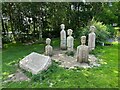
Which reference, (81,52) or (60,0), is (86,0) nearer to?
(60,0)

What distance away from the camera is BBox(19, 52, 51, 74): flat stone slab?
540cm

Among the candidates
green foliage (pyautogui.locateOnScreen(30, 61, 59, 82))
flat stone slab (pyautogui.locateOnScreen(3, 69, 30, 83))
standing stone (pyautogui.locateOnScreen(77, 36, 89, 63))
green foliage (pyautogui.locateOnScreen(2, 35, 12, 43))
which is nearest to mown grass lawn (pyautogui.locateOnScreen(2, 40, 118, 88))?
green foliage (pyautogui.locateOnScreen(30, 61, 59, 82))

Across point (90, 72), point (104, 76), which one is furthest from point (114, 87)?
point (90, 72)

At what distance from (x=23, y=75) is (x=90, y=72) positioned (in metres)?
1.94

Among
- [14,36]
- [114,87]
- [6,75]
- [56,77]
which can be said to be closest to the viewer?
[114,87]

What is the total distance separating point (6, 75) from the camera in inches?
220

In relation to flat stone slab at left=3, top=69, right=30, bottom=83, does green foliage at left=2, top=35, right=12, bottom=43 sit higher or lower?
higher

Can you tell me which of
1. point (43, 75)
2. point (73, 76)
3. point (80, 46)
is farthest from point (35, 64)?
point (80, 46)

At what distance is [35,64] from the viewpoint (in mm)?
5645

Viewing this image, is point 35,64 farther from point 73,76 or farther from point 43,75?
point 73,76

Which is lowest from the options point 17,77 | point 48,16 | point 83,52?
point 17,77

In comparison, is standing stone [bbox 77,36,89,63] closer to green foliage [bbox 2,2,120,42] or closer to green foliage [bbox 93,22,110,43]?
green foliage [bbox 93,22,110,43]

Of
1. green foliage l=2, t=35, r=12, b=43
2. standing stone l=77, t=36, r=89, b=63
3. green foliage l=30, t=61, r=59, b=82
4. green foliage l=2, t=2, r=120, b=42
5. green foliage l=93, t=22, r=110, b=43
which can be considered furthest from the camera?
green foliage l=2, t=35, r=12, b=43

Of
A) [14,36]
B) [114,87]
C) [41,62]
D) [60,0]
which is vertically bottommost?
[114,87]
